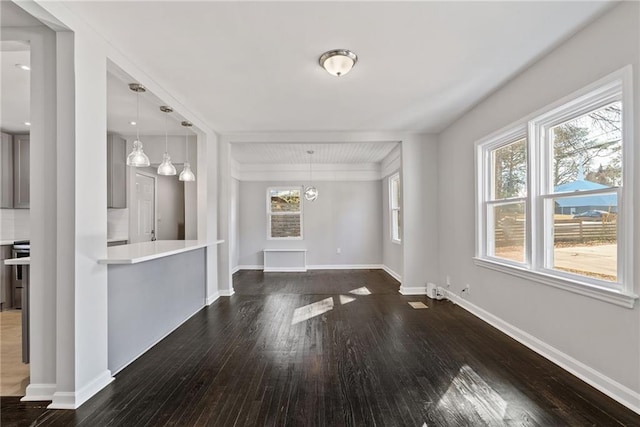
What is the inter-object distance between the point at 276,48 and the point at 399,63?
3.64ft

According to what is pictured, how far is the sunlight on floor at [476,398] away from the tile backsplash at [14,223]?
626cm

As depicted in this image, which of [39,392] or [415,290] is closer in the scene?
[39,392]

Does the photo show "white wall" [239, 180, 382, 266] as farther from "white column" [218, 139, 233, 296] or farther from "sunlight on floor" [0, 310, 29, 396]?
"sunlight on floor" [0, 310, 29, 396]

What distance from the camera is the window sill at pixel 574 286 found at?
1.99 m

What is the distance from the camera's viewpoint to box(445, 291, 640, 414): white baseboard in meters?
1.98

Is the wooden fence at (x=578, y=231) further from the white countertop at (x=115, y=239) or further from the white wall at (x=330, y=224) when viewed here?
the white countertop at (x=115, y=239)

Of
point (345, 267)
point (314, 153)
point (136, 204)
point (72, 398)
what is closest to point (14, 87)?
point (136, 204)

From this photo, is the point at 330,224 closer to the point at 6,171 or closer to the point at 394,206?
the point at 394,206

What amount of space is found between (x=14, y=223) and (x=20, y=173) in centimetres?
83

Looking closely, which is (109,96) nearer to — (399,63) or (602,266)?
(399,63)

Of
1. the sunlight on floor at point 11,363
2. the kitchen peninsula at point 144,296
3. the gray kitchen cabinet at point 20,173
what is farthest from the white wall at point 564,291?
the gray kitchen cabinet at point 20,173

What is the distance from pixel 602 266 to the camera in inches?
89.5

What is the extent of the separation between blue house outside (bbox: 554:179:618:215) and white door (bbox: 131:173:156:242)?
6.08 meters

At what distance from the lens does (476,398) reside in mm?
2113
